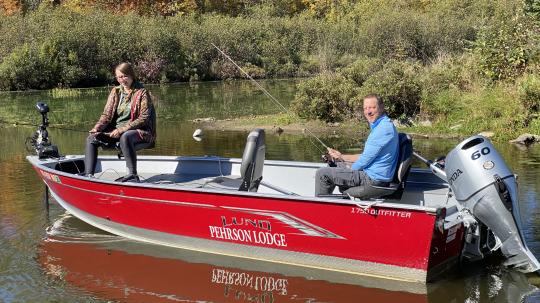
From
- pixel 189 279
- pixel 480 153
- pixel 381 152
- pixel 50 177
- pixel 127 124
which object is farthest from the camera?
pixel 50 177

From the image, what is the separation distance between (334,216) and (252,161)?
1419 millimetres

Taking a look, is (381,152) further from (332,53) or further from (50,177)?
(332,53)

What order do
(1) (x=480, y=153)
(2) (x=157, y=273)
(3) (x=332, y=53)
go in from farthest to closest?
(3) (x=332, y=53), (2) (x=157, y=273), (1) (x=480, y=153)

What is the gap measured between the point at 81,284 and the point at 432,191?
Answer: 4.04 meters

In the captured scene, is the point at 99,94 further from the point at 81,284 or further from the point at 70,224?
the point at 81,284

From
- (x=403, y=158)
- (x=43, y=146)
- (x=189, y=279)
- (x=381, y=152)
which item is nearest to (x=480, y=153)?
(x=403, y=158)

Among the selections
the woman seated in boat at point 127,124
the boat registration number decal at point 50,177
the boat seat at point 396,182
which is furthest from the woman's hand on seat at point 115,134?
the boat seat at point 396,182

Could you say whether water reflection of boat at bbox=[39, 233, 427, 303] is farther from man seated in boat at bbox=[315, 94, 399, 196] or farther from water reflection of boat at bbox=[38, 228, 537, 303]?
man seated in boat at bbox=[315, 94, 399, 196]

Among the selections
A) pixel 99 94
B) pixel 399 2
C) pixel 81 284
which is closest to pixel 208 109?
pixel 99 94

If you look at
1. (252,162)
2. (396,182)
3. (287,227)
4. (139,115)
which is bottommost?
(287,227)

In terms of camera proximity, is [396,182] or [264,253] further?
[264,253]

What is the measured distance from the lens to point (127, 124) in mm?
8422

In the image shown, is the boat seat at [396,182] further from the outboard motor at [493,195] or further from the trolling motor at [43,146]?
the trolling motor at [43,146]

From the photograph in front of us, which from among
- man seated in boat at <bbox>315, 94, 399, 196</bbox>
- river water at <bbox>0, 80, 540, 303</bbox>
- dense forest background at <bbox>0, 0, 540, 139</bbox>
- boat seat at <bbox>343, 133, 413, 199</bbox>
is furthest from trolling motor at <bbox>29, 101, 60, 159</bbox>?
dense forest background at <bbox>0, 0, 540, 139</bbox>
